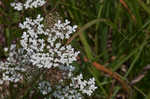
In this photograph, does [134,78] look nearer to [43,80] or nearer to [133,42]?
[133,42]

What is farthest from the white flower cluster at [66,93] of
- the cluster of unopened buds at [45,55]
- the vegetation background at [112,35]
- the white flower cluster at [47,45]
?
the vegetation background at [112,35]

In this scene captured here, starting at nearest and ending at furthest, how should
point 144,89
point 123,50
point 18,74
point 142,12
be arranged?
point 18,74 < point 144,89 < point 123,50 < point 142,12

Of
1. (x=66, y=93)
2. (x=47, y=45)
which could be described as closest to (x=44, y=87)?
(x=66, y=93)

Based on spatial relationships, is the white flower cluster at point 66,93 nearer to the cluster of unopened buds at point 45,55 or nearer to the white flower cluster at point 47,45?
the cluster of unopened buds at point 45,55

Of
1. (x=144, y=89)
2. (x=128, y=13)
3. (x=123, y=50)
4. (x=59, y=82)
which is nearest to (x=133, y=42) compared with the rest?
(x=123, y=50)

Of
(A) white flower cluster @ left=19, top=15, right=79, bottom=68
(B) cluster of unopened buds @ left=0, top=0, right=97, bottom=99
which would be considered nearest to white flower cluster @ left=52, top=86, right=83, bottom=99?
(B) cluster of unopened buds @ left=0, top=0, right=97, bottom=99

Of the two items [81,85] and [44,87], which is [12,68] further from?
[81,85]

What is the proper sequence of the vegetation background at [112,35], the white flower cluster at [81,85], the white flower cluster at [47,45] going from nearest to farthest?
the white flower cluster at [47,45] → the white flower cluster at [81,85] → the vegetation background at [112,35]
